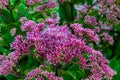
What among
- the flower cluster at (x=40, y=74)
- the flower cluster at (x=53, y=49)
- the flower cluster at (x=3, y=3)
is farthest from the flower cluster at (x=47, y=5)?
the flower cluster at (x=40, y=74)

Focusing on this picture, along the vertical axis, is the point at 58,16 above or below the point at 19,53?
above

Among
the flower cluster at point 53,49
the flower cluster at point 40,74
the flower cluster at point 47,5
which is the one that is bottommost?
the flower cluster at point 40,74

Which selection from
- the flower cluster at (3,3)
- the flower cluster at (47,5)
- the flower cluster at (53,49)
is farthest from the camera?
the flower cluster at (47,5)

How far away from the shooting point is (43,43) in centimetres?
220

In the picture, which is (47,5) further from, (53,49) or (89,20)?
(53,49)

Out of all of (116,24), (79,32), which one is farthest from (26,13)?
(79,32)

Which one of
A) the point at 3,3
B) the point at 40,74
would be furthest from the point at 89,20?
the point at 40,74

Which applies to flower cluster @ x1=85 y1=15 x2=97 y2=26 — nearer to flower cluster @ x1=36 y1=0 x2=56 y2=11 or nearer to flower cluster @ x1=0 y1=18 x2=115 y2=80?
flower cluster @ x1=36 y1=0 x2=56 y2=11

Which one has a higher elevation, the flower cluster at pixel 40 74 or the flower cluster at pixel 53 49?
the flower cluster at pixel 53 49

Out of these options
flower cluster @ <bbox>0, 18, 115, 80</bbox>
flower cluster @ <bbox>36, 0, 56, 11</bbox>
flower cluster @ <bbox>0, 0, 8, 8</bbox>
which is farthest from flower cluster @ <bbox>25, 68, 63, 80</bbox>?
flower cluster @ <bbox>36, 0, 56, 11</bbox>

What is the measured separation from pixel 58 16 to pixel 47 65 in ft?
4.24

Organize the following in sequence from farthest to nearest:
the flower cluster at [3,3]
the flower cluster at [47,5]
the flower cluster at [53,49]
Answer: the flower cluster at [47,5] < the flower cluster at [3,3] < the flower cluster at [53,49]

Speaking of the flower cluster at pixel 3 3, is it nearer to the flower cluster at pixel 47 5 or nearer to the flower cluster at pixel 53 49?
the flower cluster at pixel 47 5

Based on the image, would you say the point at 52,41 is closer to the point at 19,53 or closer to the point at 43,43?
the point at 43,43
